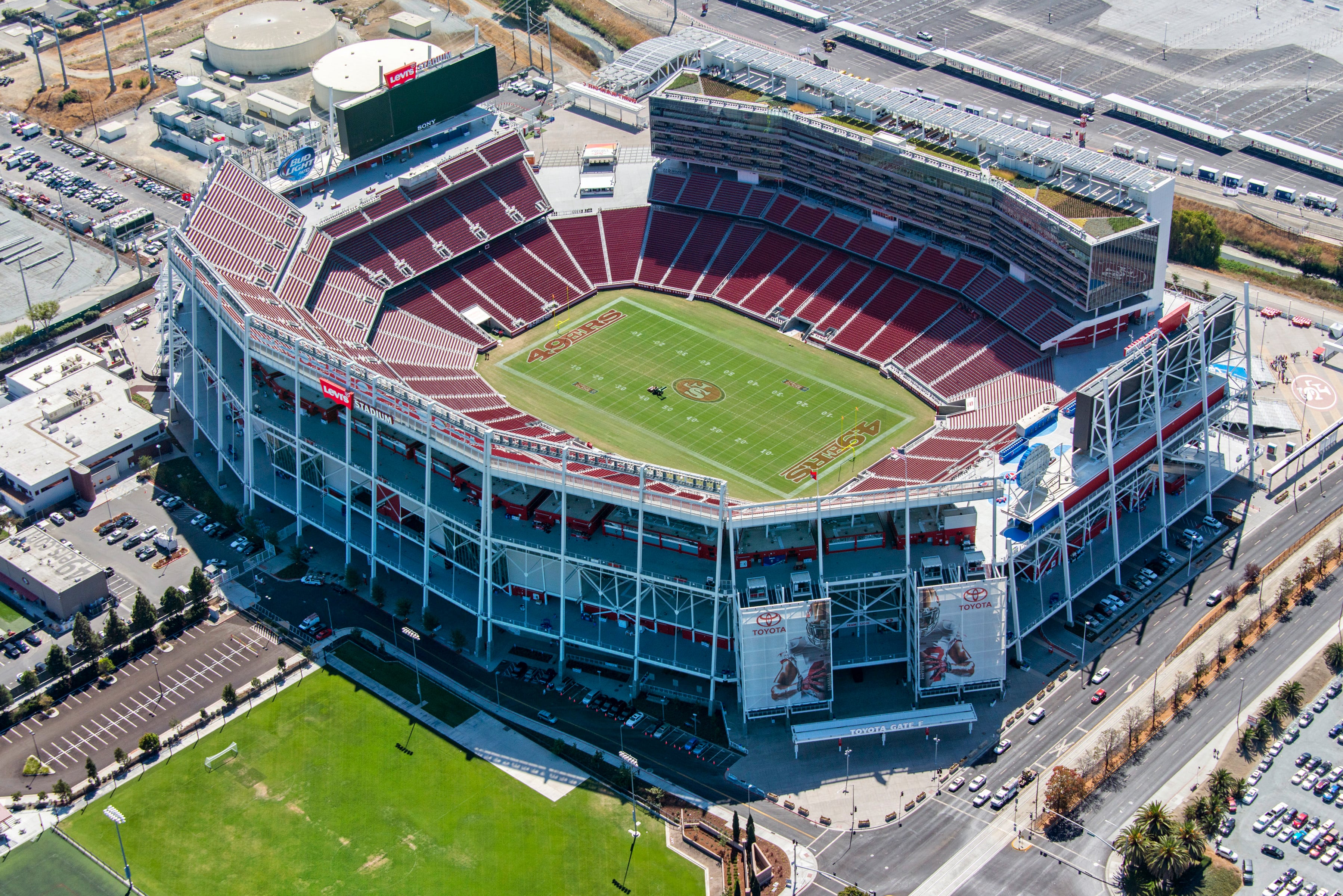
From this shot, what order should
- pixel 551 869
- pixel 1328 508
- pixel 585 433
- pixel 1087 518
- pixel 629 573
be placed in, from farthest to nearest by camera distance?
pixel 585 433 → pixel 1328 508 → pixel 1087 518 → pixel 629 573 → pixel 551 869

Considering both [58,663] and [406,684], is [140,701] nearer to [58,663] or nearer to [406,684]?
[58,663]

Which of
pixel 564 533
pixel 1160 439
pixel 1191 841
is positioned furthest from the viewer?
pixel 1160 439

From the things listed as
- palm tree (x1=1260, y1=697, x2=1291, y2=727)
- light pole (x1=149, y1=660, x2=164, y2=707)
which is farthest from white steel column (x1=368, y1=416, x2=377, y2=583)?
palm tree (x1=1260, y1=697, x2=1291, y2=727)

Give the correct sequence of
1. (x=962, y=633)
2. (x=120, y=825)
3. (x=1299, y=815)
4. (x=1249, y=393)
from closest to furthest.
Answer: (x=1299, y=815) < (x=120, y=825) < (x=962, y=633) < (x=1249, y=393)

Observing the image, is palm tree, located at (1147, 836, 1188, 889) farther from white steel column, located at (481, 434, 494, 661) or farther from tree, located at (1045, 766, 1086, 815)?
white steel column, located at (481, 434, 494, 661)

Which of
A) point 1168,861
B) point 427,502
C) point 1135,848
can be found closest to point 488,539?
point 427,502

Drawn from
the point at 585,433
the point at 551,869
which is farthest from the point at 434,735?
the point at 585,433

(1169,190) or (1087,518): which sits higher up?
(1169,190)

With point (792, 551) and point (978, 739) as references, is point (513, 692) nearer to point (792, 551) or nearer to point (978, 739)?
point (792, 551)
